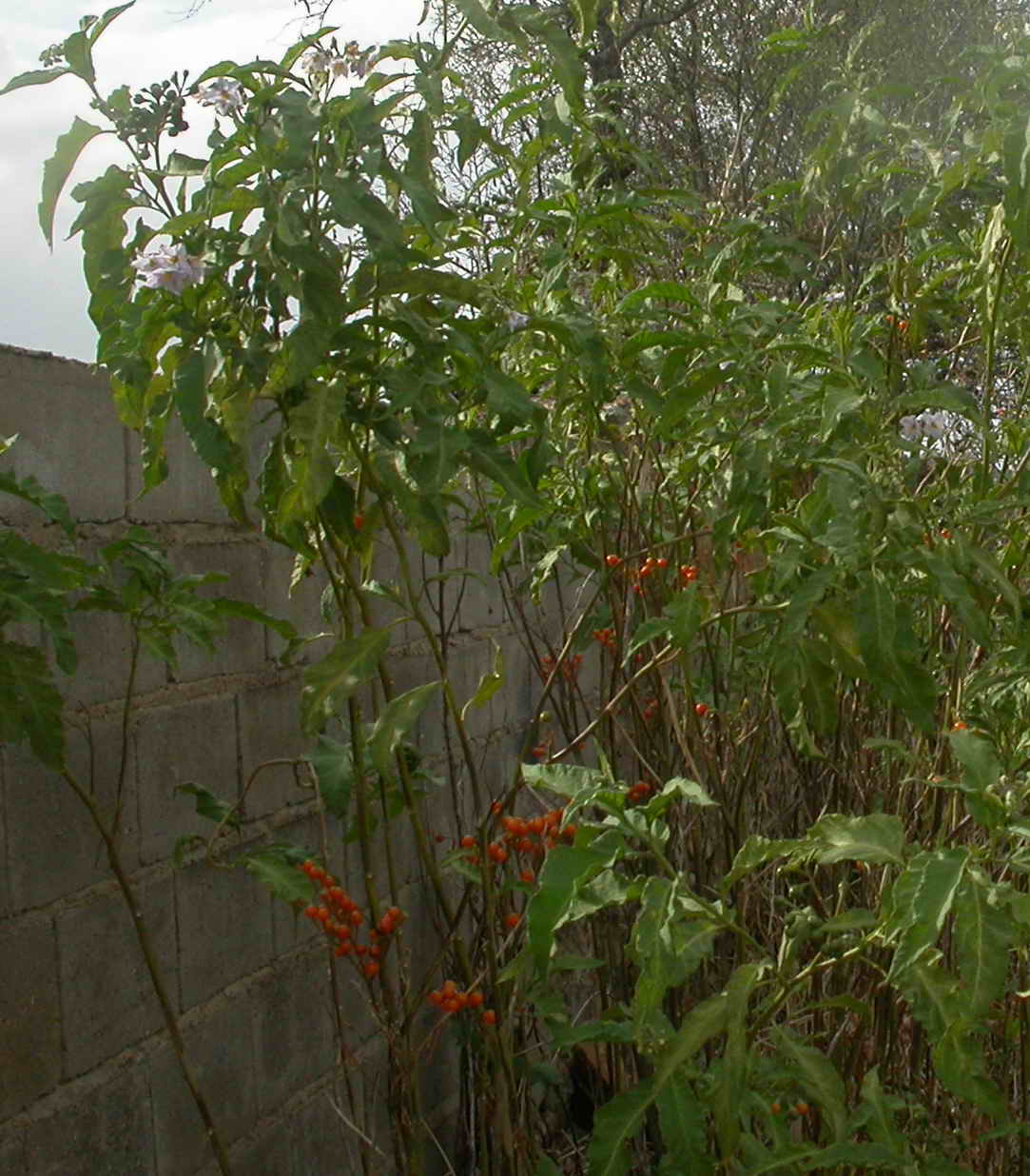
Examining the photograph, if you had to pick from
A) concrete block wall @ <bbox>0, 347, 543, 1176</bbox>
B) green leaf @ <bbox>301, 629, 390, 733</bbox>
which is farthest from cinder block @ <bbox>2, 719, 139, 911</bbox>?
green leaf @ <bbox>301, 629, 390, 733</bbox>

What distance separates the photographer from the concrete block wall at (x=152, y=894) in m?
1.72

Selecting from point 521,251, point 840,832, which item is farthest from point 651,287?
point 840,832

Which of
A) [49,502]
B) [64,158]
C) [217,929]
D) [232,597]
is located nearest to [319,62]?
[64,158]

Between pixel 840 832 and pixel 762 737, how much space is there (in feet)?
2.78

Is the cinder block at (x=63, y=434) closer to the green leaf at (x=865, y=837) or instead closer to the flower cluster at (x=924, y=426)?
the green leaf at (x=865, y=837)

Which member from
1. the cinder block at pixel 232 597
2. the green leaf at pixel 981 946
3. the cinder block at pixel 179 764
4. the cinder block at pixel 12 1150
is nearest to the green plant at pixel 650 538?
the green leaf at pixel 981 946

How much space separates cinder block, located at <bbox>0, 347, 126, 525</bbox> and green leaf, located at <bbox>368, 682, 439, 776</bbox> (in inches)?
18.6

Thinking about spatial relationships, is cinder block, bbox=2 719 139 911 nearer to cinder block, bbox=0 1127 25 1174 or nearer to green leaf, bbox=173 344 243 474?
cinder block, bbox=0 1127 25 1174

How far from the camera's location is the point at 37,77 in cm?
152

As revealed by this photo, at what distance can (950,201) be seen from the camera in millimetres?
2135

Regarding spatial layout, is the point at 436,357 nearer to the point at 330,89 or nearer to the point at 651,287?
the point at 330,89

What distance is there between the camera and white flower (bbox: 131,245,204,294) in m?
1.44

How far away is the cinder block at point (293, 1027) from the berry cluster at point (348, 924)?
1.09ft

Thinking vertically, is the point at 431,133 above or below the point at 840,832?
above
